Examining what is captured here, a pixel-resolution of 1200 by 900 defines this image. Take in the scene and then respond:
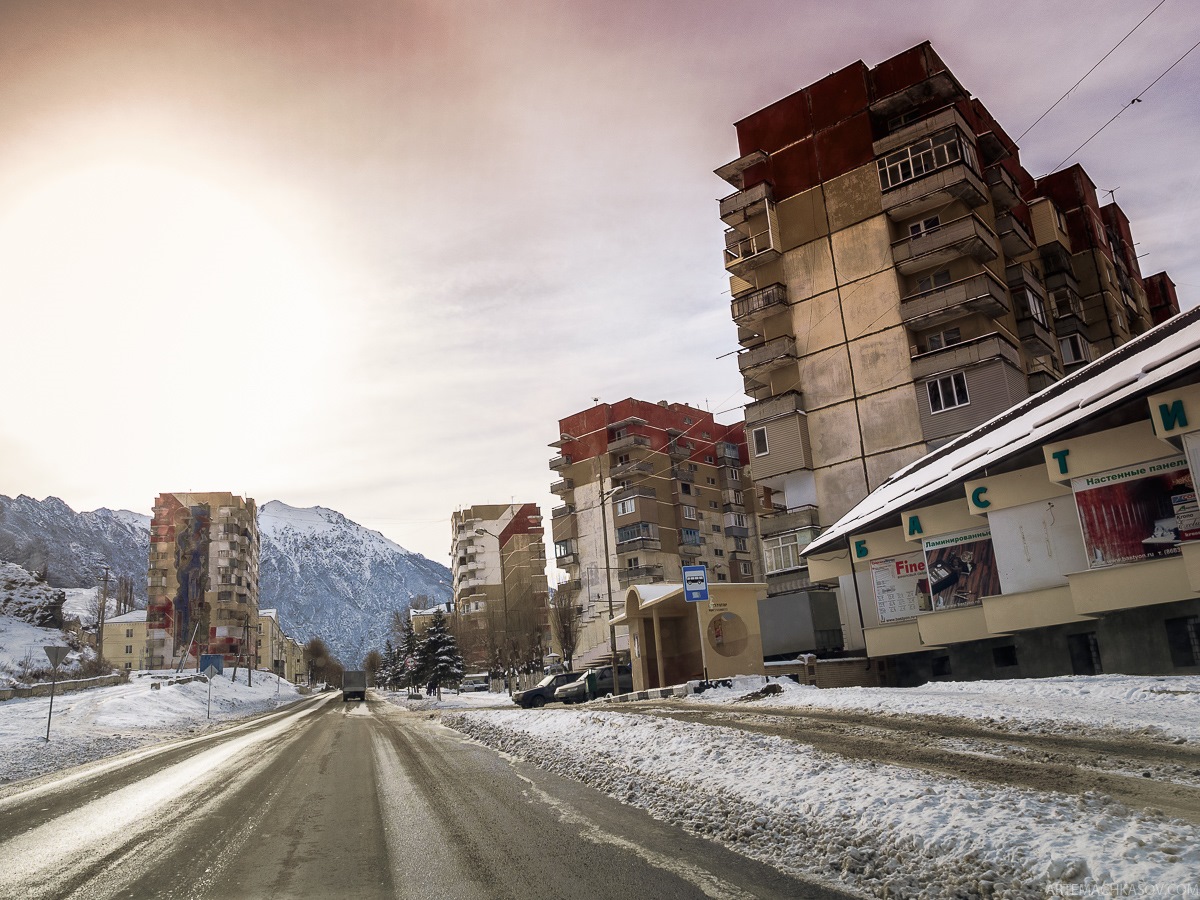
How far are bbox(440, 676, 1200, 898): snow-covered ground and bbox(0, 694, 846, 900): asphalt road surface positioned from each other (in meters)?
0.57

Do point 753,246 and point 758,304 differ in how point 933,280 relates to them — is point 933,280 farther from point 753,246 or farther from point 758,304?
point 753,246

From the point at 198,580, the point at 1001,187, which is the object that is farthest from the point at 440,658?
the point at 198,580

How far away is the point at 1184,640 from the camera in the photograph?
1734cm

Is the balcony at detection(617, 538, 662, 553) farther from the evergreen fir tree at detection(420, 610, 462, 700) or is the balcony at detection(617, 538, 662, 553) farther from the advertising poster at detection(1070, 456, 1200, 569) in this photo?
the advertising poster at detection(1070, 456, 1200, 569)

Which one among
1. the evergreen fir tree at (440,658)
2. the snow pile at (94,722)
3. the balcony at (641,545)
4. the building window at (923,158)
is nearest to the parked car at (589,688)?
the snow pile at (94,722)

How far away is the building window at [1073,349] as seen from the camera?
165ft

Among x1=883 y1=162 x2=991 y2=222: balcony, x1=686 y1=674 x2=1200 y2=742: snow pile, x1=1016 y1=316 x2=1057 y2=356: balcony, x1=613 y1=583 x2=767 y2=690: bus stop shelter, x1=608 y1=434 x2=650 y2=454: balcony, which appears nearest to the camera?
x1=686 y1=674 x2=1200 y2=742: snow pile

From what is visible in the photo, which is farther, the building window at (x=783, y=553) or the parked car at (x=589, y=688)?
the building window at (x=783, y=553)

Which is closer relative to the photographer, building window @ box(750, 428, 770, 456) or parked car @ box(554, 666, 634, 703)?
parked car @ box(554, 666, 634, 703)

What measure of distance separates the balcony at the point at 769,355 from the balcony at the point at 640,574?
29606 millimetres

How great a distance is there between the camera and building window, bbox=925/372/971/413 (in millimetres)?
39094

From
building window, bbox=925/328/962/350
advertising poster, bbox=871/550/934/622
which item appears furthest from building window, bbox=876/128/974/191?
advertising poster, bbox=871/550/934/622

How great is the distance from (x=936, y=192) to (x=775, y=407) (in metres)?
13.9

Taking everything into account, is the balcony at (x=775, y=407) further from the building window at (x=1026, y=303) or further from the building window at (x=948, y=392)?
the building window at (x=1026, y=303)
